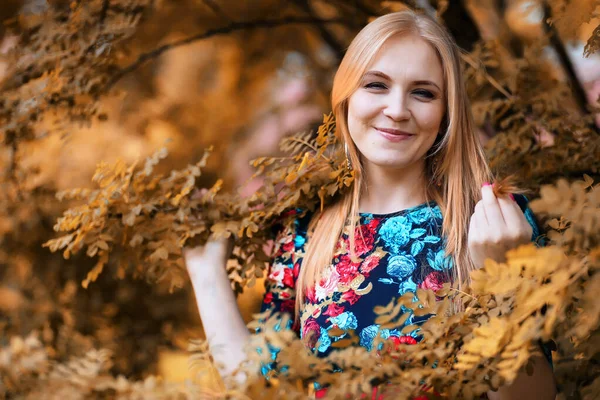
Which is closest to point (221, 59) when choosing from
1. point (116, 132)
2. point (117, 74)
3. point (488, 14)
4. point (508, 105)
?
point (116, 132)

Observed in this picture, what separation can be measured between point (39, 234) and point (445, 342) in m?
1.90

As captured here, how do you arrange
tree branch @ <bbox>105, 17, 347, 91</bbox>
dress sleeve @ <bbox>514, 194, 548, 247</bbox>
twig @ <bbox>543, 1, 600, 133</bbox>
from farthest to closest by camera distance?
twig @ <bbox>543, 1, 600, 133</bbox> < tree branch @ <bbox>105, 17, 347, 91</bbox> < dress sleeve @ <bbox>514, 194, 548, 247</bbox>

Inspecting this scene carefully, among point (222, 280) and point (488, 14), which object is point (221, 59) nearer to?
point (488, 14)

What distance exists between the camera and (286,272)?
5.08 feet

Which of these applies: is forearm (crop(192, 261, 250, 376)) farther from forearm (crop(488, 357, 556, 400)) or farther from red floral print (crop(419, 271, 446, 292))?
forearm (crop(488, 357, 556, 400))

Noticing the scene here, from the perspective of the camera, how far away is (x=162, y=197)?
161 centimetres

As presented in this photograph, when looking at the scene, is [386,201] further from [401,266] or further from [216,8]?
[216,8]

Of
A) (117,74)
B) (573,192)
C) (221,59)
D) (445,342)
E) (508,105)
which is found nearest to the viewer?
(573,192)

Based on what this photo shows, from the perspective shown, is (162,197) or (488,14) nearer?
(162,197)

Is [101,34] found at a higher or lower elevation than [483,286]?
lower

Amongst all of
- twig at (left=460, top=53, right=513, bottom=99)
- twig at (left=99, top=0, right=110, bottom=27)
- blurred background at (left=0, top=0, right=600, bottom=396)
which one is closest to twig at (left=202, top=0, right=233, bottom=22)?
blurred background at (left=0, top=0, right=600, bottom=396)

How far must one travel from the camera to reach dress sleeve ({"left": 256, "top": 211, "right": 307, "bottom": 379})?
1538mm

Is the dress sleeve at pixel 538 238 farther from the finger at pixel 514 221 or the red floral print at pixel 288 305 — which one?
the red floral print at pixel 288 305

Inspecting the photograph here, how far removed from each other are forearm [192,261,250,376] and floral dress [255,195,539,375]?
79 millimetres
